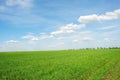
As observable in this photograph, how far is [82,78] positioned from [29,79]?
4903mm

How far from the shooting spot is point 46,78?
15.9 m

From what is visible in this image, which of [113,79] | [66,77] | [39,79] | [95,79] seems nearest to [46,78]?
[39,79]

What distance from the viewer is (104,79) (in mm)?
15789

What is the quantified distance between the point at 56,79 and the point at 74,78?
5.88 ft

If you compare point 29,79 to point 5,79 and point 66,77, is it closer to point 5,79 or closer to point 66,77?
point 5,79

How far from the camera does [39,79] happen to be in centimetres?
1557

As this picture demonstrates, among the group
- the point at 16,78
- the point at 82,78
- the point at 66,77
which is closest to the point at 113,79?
the point at 82,78

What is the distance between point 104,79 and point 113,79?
788 mm

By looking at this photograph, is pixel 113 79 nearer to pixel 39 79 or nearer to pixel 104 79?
pixel 104 79

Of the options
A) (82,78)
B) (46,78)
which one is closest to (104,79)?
(82,78)

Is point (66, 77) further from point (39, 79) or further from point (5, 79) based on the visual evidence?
point (5, 79)

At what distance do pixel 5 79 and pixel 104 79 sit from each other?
901 cm

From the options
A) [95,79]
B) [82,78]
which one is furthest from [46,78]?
[95,79]

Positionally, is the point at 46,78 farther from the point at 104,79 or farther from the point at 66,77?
the point at 104,79
